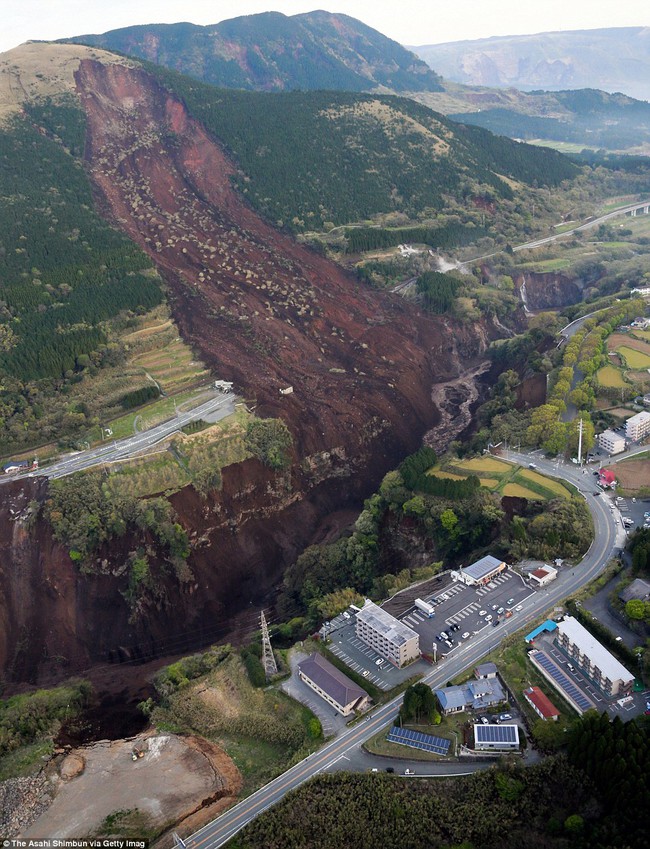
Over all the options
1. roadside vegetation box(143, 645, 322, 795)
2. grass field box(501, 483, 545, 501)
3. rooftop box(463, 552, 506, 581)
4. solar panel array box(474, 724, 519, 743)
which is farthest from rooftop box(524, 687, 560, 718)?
grass field box(501, 483, 545, 501)

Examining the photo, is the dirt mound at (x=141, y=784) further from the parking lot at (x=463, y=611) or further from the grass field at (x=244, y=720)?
the parking lot at (x=463, y=611)

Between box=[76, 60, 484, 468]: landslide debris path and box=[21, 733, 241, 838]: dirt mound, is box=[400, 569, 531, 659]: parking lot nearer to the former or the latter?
box=[21, 733, 241, 838]: dirt mound

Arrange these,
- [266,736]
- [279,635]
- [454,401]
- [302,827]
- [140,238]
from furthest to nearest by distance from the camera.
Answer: [140,238]
[454,401]
[279,635]
[266,736]
[302,827]

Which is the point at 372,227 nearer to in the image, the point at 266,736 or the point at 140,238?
the point at 140,238

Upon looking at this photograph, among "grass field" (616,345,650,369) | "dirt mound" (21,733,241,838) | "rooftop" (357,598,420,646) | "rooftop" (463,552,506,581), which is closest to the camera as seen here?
"dirt mound" (21,733,241,838)

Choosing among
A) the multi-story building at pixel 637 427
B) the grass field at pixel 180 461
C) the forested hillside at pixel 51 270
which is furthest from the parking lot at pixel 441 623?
the forested hillside at pixel 51 270

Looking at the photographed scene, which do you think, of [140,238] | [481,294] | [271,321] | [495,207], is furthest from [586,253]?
[140,238]

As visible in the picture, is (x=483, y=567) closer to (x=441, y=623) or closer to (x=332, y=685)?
(x=441, y=623)

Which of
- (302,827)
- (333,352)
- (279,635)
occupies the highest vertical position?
(333,352)
